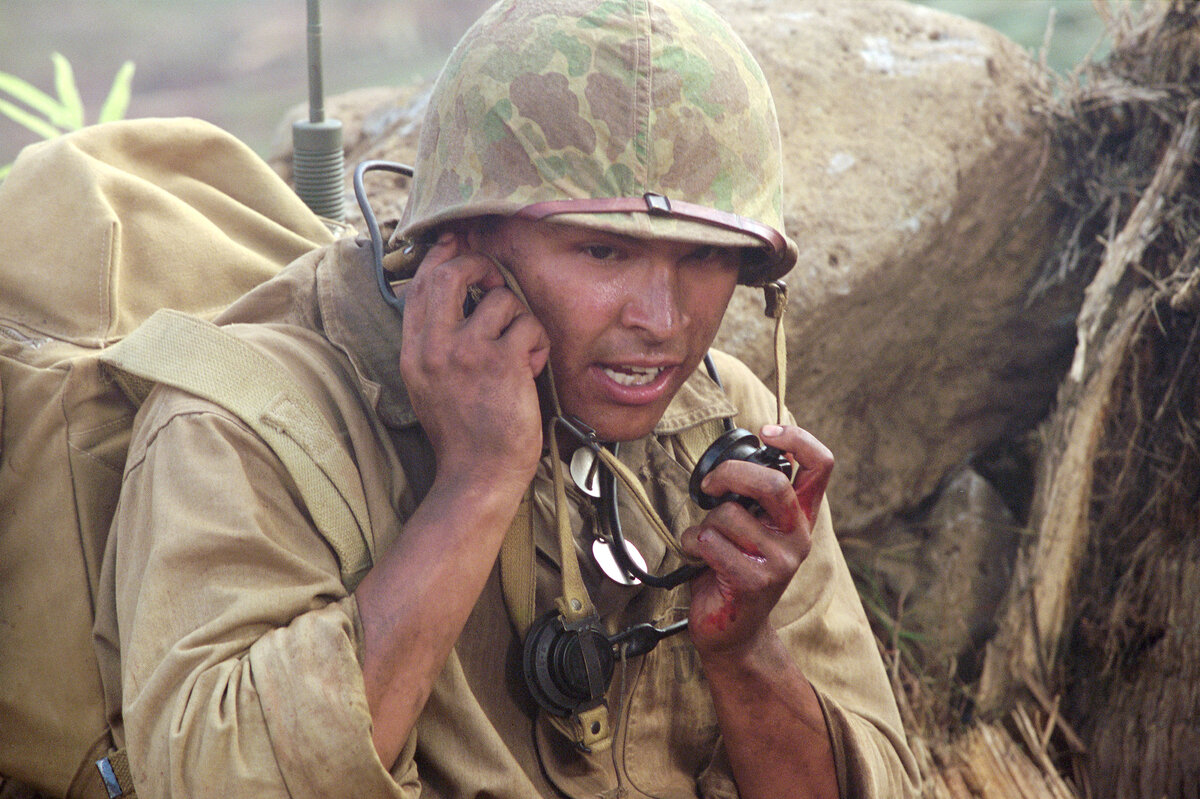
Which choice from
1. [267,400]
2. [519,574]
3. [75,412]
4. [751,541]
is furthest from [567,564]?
[75,412]

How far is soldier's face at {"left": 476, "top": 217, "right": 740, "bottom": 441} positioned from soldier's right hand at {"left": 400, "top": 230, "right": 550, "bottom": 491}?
0.08m

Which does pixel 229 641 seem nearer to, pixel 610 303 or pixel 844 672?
pixel 610 303

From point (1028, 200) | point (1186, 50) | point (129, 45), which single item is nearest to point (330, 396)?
point (1028, 200)

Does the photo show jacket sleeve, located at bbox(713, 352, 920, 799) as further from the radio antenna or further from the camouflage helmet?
the radio antenna

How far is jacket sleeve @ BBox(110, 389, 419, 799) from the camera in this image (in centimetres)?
161

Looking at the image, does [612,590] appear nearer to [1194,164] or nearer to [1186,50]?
[1194,164]

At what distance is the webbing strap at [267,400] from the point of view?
1853 mm

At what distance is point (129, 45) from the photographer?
5.71 m

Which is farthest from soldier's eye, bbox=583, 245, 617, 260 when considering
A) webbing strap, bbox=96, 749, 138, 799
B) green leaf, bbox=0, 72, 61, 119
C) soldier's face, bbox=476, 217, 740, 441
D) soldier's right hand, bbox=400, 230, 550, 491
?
green leaf, bbox=0, 72, 61, 119

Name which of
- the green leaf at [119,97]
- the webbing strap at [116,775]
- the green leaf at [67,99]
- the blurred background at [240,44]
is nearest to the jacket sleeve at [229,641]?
the webbing strap at [116,775]

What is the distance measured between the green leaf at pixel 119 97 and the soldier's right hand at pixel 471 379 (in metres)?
3.62

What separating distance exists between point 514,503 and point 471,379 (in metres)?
0.22

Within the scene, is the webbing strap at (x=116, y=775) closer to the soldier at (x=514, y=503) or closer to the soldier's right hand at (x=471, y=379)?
the soldier at (x=514, y=503)

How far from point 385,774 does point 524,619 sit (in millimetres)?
473
